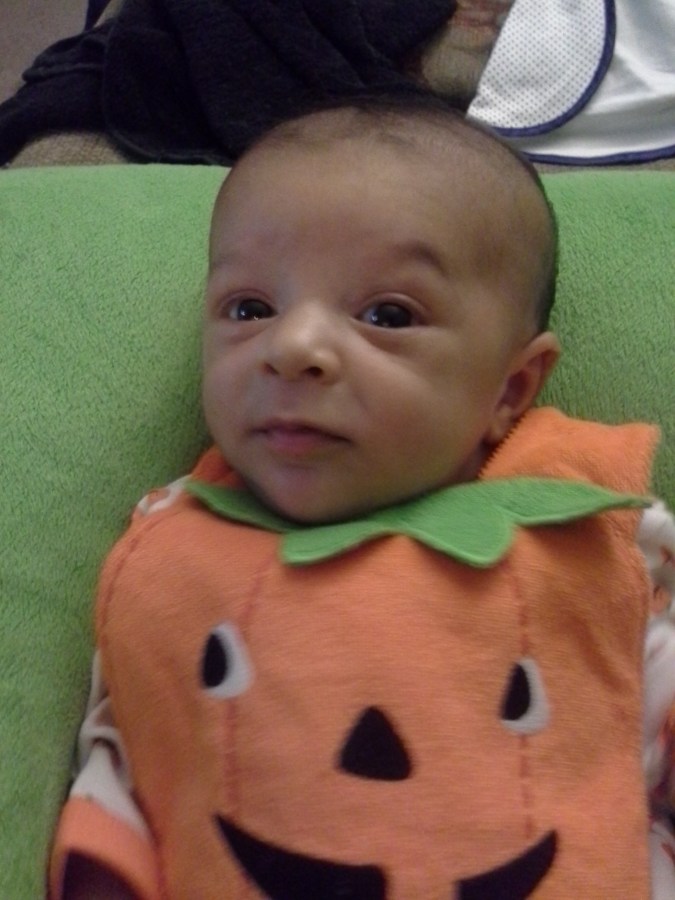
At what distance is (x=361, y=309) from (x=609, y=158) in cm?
83

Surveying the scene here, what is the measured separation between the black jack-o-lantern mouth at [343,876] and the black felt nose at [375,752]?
2.2 inches

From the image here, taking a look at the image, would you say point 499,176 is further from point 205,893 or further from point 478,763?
point 205,893

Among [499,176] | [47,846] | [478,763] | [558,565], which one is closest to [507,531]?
[558,565]

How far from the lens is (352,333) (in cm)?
75

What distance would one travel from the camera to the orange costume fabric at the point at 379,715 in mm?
654

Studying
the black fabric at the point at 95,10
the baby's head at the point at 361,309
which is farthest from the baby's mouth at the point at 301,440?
the black fabric at the point at 95,10

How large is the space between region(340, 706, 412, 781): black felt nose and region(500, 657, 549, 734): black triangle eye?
0.26 ft

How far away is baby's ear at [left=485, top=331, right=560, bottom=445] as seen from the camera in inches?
33.5

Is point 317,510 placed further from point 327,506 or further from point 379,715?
point 379,715

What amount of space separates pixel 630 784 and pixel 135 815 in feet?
1.16

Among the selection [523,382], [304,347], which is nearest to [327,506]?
[304,347]

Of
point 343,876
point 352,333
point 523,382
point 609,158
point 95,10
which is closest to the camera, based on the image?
point 343,876

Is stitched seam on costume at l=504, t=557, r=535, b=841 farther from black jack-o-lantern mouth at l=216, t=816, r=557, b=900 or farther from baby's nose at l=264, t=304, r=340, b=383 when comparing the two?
baby's nose at l=264, t=304, r=340, b=383

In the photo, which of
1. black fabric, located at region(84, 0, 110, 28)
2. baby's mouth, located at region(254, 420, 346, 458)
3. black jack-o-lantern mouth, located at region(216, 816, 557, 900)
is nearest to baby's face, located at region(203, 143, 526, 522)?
baby's mouth, located at region(254, 420, 346, 458)
